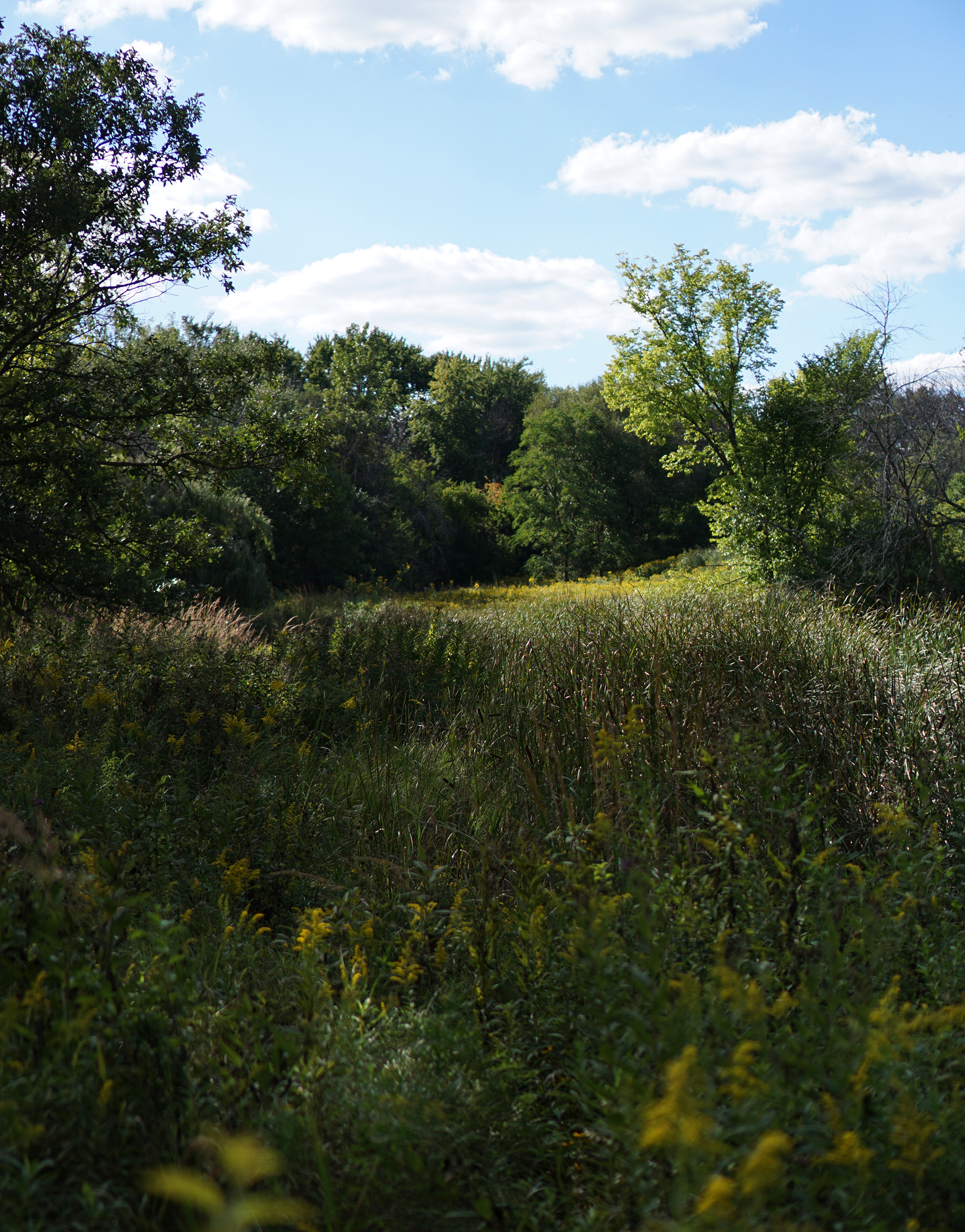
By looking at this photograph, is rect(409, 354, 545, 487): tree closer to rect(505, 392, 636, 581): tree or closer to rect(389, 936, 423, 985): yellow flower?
rect(505, 392, 636, 581): tree

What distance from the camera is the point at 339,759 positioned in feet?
18.6

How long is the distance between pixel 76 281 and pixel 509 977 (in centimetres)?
702

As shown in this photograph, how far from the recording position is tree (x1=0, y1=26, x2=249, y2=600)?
648cm

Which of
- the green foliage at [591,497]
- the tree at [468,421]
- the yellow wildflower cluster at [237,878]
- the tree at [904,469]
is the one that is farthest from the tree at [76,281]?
the tree at [468,421]

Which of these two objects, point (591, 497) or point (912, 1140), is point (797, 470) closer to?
point (591, 497)

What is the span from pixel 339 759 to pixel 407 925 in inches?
95.8

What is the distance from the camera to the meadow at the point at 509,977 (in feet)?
4.99

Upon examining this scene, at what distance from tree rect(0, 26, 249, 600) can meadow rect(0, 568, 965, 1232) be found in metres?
2.26

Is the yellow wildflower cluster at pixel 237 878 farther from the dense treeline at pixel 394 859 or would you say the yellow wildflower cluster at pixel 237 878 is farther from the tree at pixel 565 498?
the tree at pixel 565 498

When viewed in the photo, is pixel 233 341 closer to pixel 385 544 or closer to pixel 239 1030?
pixel 385 544

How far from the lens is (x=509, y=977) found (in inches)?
106

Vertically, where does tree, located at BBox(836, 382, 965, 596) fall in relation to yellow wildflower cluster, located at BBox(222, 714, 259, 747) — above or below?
above

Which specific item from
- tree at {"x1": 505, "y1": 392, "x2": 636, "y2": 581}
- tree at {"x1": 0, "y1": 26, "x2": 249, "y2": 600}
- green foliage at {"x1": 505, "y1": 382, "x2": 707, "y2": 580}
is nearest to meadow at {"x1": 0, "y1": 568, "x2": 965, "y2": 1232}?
tree at {"x1": 0, "y1": 26, "x2": 249, "y2": 600}

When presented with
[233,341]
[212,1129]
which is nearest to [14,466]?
[212,1129]
